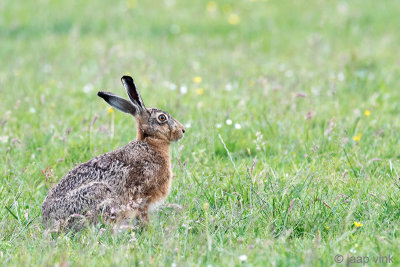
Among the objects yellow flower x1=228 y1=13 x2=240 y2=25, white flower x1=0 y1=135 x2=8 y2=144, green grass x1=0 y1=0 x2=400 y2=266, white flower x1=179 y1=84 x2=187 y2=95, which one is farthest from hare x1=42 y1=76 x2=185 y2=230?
yellow flower x1=228 y1=13 x2=240 y2=25

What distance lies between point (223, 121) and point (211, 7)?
7.57 metres

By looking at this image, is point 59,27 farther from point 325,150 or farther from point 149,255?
point 149,255

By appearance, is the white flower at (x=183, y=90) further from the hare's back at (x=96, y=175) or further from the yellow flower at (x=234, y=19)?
the yellow flower at (x=234, y=19)

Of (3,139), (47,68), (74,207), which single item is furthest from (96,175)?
(47,68)

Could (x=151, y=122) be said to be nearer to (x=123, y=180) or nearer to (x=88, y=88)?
(x=123, y=180)

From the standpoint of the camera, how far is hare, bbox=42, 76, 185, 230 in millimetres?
4910

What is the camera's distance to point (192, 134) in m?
6.99

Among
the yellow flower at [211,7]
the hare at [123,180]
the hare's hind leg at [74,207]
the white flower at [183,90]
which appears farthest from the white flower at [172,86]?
the yellow flower at [211,7]

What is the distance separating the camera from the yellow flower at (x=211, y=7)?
46.3ft

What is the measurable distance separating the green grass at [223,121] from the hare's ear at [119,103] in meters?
0.71

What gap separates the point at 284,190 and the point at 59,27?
950cm

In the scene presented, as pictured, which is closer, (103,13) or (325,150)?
(325,150)

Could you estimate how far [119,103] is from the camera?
5562mm

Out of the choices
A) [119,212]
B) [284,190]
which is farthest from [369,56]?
[119,212]
